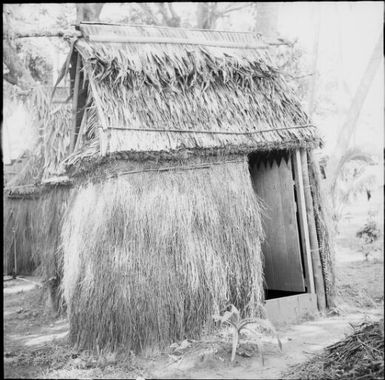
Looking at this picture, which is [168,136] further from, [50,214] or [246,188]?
[50,214]

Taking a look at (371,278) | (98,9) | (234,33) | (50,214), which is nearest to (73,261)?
(50,214)

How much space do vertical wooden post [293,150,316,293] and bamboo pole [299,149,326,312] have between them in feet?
0.20

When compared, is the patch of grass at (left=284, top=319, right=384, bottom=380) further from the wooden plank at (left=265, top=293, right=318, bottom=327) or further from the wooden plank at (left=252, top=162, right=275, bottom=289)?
the wooden plank at (left=252, top=162, right=275, bottom=289)

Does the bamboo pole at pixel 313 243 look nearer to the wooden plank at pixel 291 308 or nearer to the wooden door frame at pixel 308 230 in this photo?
the wooden door frame at pixel 308 230

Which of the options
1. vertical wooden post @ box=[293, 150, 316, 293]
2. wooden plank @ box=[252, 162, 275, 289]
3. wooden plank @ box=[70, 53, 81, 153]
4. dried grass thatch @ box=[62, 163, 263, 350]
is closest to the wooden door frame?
vertical wooden post @ box=[293, 150, 316, 293]

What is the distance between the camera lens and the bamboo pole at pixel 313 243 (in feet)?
20.5

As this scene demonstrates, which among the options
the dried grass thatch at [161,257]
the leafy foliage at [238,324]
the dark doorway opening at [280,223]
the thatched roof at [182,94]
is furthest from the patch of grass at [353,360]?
the thatched roof at [182,94]

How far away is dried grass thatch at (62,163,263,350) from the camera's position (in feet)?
16.2

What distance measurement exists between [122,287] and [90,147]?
6.28ft

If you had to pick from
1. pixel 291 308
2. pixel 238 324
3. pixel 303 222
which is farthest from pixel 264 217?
pixel 238 324

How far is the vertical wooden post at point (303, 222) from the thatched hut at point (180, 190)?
0.02 m

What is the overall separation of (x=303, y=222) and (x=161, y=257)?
2.33m

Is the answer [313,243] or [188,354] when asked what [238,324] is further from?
[313,243]

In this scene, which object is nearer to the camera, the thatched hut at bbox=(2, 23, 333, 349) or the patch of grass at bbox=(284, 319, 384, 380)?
the patch of grass at bbox=(284, 319, 384, 380)
